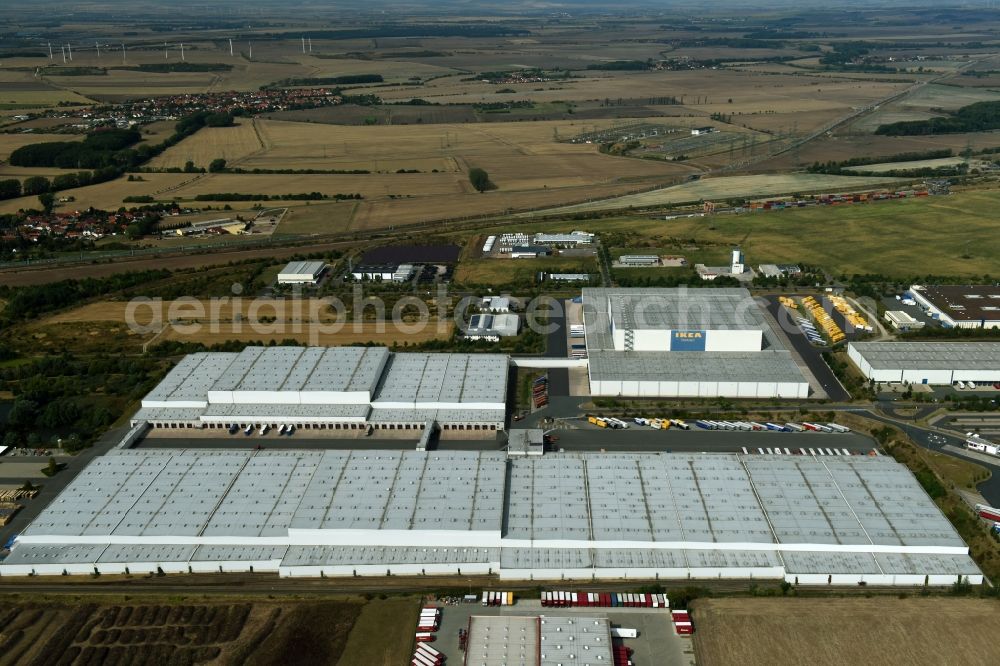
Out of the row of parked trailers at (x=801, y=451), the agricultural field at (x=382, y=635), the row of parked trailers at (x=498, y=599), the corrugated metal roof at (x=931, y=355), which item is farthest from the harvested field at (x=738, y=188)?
the agricultural field at (x=382, y=635)

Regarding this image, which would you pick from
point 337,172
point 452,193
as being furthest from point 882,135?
point 337,172

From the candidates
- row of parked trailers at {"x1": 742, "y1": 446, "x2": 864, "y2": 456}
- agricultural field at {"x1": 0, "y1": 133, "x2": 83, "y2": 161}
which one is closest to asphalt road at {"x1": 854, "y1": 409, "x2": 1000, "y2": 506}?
row of parked trailers at {"x1": 742, "y1": 446, "x2": 864, "y2": 456}

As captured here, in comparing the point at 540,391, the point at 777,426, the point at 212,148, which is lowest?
the point at 777,426

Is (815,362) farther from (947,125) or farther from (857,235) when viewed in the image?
(947,125)

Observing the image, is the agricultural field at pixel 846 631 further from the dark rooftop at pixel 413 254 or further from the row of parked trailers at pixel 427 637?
the dark rooftop at pixel 413 254

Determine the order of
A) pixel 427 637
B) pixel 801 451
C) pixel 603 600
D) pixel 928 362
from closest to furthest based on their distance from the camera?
pixel 427 637 → pixel 603 600 → pixel 801 451 → pixel 928 362

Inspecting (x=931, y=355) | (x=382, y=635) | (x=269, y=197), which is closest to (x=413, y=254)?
(x=269, y=197)
